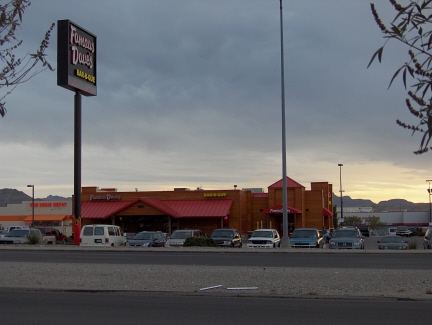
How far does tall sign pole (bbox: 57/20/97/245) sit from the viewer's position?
37.3 m

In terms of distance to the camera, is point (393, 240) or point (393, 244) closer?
point (393, 244)

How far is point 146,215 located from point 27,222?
36.0m

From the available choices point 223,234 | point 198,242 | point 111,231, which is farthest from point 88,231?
point 223,234

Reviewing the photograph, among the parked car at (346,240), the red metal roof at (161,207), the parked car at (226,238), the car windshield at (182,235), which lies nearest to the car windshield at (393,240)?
the parked car at (346,240)

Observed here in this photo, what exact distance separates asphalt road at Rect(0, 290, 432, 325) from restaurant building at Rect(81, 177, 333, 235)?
42.3 metres

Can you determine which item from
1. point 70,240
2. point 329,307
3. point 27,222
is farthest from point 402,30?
point 27,222

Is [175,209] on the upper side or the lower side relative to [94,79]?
lower

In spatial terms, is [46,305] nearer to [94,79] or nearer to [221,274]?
[221,274]

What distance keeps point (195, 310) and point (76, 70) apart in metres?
29.3

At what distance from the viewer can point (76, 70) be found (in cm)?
3822

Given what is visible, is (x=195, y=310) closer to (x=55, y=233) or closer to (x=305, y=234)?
(x=305, y=234)

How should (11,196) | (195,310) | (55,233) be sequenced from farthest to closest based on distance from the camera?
(11,196), (55,233), (195,310)

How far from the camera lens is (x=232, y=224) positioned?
5834cm

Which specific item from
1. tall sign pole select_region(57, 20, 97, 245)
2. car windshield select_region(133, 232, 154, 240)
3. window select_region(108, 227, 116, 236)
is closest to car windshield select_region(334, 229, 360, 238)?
car windshield select_region(133, 232, 154, 240)
